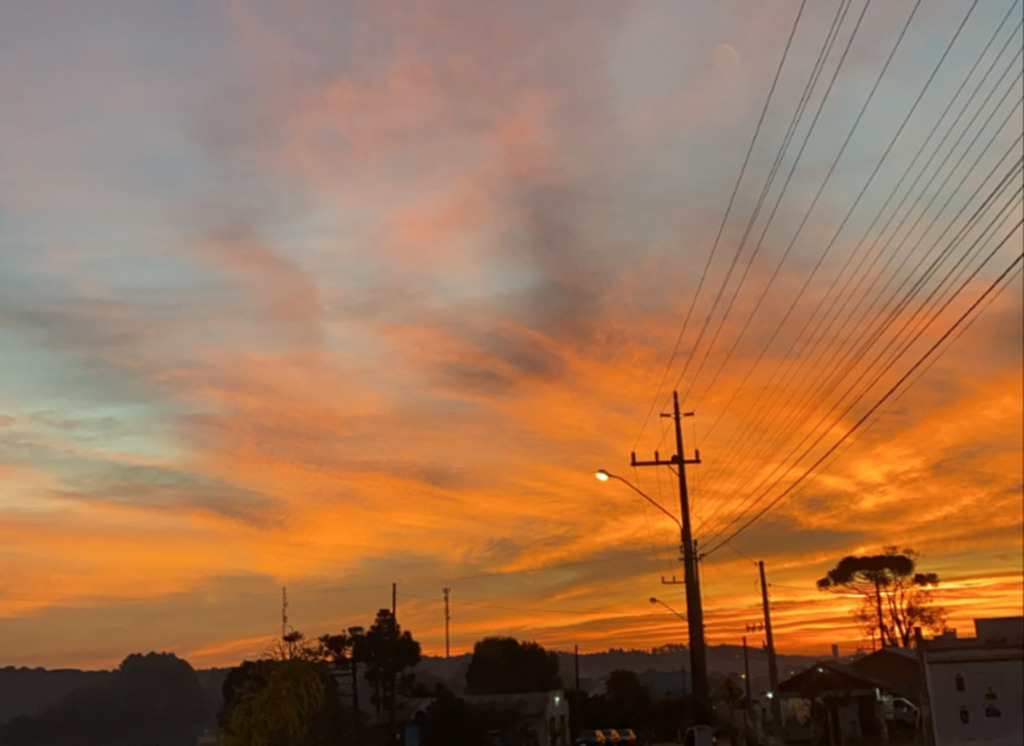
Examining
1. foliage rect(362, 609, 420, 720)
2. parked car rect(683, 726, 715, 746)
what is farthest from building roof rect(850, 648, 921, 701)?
parked car rect(683, 726, 715, 746)

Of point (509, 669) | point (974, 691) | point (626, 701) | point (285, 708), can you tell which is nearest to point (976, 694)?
point (974, 691)

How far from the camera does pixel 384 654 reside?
102 meters

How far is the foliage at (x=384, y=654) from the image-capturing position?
10081 centimetres

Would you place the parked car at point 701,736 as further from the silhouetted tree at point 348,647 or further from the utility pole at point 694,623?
the silhouetted tree at point 348,647

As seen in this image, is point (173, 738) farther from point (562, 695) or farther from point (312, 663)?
point (312, 663)

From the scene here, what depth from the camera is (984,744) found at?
44812 mm

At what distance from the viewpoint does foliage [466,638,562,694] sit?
155250mm

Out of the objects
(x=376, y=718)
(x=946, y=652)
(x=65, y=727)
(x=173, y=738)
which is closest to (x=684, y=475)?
(x=946, y=652)

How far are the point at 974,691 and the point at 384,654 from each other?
2465 inches

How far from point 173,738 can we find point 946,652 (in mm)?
172448

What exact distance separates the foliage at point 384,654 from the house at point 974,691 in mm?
57631

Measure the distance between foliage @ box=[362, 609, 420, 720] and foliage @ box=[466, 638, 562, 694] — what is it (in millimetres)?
52394

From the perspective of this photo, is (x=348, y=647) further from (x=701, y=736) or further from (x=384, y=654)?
(x=701, y=736)

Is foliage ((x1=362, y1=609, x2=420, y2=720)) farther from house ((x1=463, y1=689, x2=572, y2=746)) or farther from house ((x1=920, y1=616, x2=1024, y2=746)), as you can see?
house ((x1=920, y1=616, x2=1024, y2=746))
